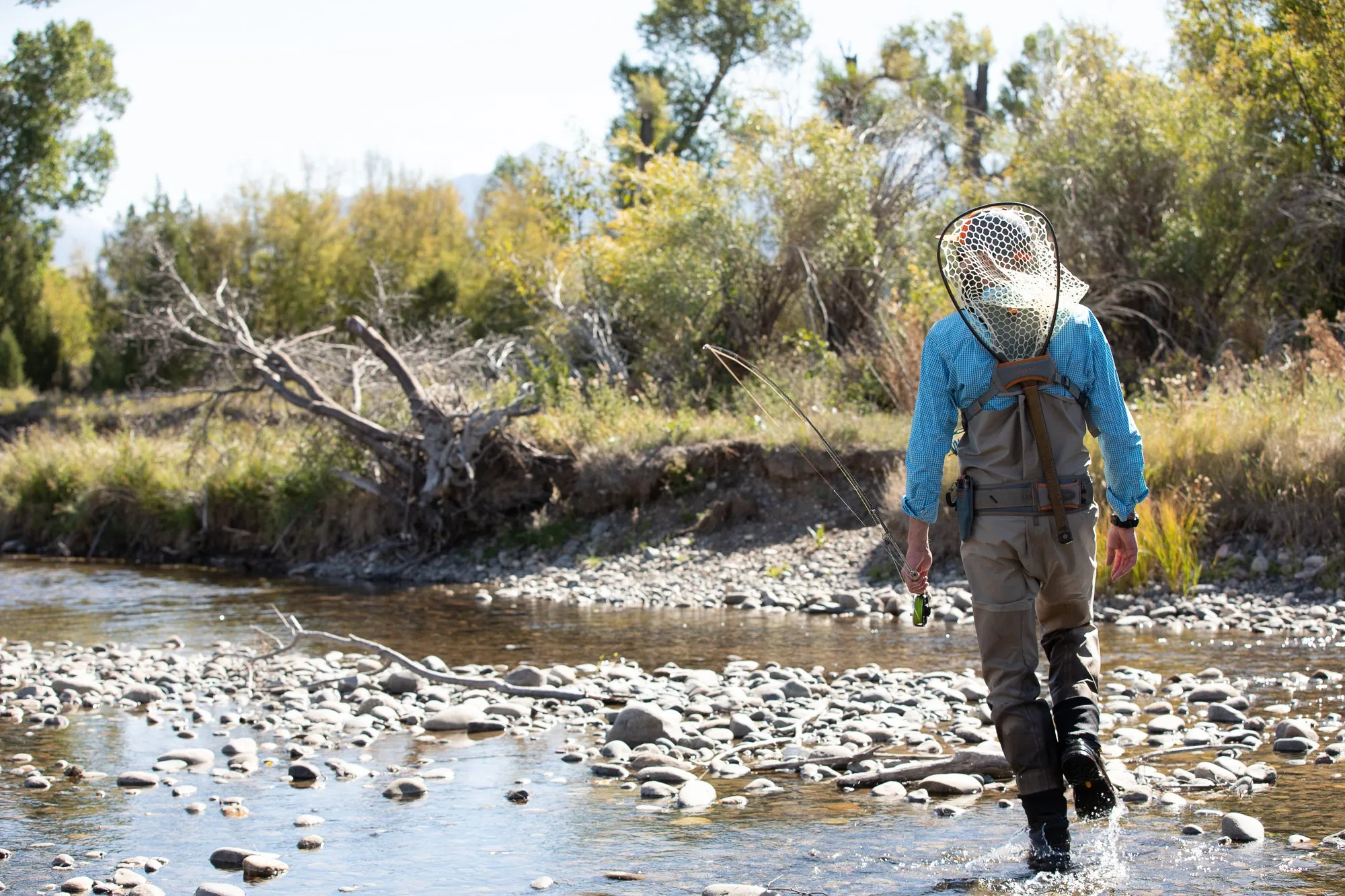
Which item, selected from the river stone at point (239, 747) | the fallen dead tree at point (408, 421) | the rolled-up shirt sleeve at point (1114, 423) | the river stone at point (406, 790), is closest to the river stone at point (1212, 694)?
the rolled-up shirt sleeve at point (1114, 423)

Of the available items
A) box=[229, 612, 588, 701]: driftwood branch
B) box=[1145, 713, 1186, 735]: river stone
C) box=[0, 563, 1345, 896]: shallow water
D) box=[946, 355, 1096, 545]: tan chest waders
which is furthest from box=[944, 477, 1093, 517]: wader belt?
box=[229, 612, 588, 701]: driftwood branch

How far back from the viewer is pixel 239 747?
238 inches

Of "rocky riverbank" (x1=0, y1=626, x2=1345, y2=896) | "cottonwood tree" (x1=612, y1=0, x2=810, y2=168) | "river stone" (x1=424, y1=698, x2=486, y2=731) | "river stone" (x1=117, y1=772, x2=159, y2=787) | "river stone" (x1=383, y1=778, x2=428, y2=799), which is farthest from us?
"cottonwood tree" (x1=612, y1=0, x2=810, y2=168)

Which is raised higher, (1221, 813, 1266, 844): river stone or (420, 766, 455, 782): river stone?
(1221, 813, 1266, 844): river stone

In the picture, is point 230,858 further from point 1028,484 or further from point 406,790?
point 1028,484

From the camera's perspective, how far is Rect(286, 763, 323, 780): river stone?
221 inches

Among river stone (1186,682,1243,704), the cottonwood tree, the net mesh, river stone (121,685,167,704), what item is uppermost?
the cottonwood tree

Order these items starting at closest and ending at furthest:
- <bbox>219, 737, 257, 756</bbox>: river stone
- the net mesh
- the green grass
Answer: the net mesh → <bbox>219, 737, 257, 756</bbox>: river stone → the green grass

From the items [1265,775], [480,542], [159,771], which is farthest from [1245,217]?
[159,771]

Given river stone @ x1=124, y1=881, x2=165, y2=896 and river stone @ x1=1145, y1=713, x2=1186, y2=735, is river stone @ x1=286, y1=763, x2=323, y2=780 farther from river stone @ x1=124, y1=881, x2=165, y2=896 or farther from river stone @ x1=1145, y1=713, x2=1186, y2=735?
river stone @ x1=1145, y1=713, x2=1186, y2=735

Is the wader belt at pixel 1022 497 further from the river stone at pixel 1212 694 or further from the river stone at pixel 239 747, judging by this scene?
the river stone at pixel 239 747

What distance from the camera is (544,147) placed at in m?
23.5

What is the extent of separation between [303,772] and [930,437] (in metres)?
3.30

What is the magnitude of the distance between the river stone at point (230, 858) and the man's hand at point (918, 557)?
246 cm
